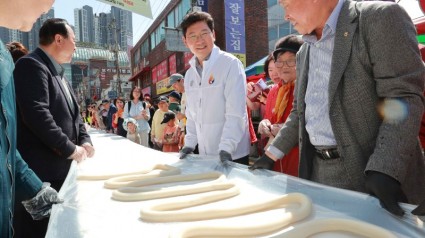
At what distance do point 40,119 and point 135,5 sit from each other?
182 centimetres

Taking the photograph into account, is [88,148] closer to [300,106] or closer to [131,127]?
[300,106]

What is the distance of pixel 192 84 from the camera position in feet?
8.36

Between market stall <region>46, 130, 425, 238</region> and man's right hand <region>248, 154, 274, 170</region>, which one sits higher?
man's right hand <region>248, 154, 274, 170</region>

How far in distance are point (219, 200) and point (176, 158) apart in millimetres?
1039

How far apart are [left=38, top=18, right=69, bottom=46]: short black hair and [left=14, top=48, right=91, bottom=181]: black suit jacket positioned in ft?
0.53

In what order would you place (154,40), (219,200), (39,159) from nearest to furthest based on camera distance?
(219,200), (39,159), (154,40)

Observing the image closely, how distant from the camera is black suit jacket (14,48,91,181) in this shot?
201 cm

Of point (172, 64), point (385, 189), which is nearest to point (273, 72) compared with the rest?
point (385, 189)

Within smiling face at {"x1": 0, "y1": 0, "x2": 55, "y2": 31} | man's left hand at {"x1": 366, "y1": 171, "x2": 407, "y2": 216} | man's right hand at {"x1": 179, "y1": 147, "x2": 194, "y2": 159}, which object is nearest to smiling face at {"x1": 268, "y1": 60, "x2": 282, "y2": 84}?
man's right hand at {"x1": 179, "y1": 147, "x2": 194, "y2": 159}

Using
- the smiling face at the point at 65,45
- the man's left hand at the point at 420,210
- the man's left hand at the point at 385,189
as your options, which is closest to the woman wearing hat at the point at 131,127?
the smiling face at the point at 65,45

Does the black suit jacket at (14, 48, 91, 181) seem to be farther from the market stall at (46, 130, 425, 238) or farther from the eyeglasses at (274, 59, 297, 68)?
the eyeglasses at (274, 59, 297, 68)

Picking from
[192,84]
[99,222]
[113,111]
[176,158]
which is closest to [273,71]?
[192,84]

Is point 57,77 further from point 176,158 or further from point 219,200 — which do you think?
point 219,200

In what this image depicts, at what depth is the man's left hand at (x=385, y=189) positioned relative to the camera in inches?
38.9
